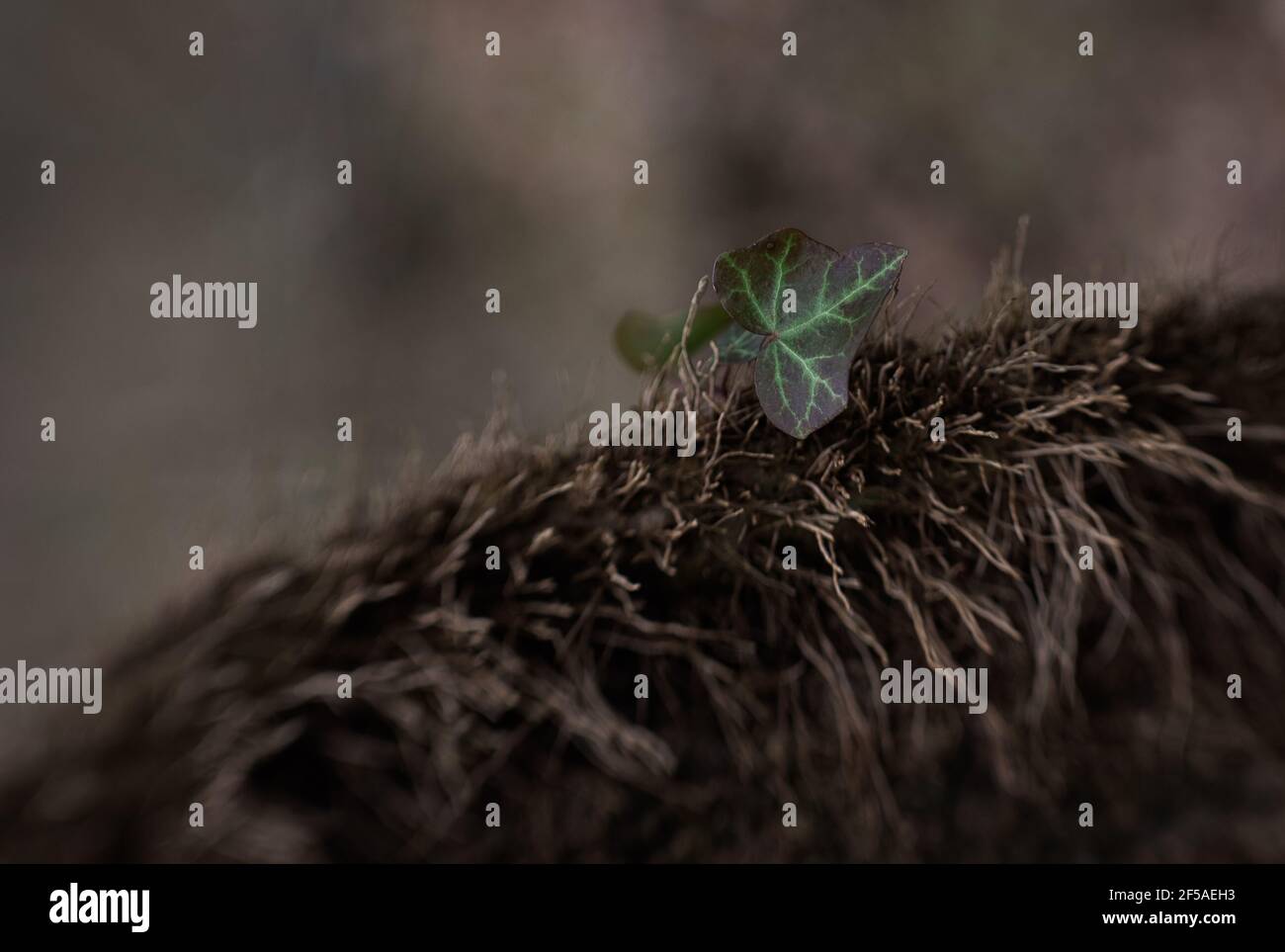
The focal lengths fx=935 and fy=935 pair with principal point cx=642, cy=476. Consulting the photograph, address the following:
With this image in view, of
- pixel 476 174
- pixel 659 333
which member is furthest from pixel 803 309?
pixel 476 174

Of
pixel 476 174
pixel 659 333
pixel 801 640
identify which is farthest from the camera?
pixel 476 174

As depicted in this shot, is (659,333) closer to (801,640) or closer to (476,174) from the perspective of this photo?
(801,640)

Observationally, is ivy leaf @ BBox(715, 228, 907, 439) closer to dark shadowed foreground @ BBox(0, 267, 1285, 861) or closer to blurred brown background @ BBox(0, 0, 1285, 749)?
dark shadowed foreground @ BBox(0, 267, 1285, 861)

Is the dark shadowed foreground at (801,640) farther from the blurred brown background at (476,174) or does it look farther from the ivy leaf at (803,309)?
the blurred brown background at (476,174)

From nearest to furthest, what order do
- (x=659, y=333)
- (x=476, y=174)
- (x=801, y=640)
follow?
(x=801, y=640)
(x=659, y=333)
(x=476, y=174)

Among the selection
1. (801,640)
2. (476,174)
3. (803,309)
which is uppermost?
(476,174)

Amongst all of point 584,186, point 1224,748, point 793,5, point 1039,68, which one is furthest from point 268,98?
point 1224,748
